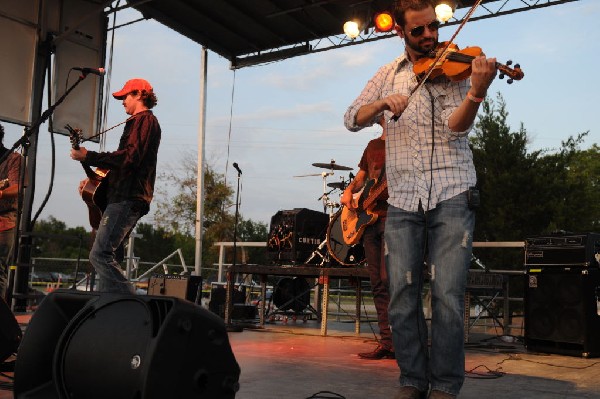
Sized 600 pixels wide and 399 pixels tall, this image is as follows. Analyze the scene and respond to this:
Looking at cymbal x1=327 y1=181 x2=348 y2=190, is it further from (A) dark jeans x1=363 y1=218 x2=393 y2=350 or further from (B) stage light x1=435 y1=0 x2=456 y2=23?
(A) dark jeans x1=363 y1=218 x2=393 y2=350

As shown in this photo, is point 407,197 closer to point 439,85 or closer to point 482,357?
point 439,85

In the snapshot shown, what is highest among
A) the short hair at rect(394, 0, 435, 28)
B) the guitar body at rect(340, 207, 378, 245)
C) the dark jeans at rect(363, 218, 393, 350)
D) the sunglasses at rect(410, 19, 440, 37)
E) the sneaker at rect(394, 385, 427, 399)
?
the short hair at rect(394, 0, 435, 28)

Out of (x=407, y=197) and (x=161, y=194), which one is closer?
(x=407, y=197)

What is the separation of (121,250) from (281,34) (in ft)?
24.6

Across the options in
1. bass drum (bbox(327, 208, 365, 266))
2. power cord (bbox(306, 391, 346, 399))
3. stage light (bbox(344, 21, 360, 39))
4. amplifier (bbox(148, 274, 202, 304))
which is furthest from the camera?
stage light (bbox(344, 21, 360, 39))

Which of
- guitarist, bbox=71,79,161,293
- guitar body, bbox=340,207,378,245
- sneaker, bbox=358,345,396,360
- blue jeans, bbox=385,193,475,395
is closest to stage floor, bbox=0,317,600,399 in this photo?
sneaker, bbox=358,345,396,360

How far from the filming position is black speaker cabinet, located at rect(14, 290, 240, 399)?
6.06ft

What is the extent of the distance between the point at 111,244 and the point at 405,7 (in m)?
2.71

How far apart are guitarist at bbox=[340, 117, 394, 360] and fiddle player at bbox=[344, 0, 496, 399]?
199 cm

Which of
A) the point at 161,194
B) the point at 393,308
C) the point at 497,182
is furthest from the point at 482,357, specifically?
the point at 161,194

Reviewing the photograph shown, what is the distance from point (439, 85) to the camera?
2.73m

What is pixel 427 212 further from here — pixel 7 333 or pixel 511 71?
pixel 7 333

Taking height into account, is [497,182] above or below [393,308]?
above

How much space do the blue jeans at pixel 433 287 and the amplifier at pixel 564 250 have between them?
337 cm
